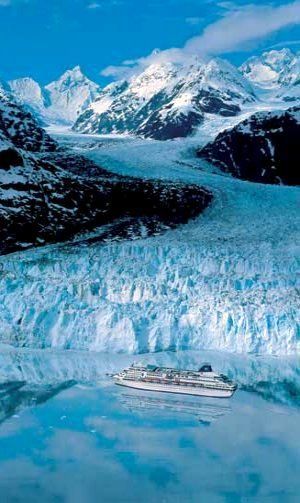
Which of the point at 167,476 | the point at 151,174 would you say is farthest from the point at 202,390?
the point at 151,174

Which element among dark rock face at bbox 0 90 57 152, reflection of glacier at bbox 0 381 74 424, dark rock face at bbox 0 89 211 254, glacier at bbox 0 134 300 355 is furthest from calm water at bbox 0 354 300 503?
dark rock face at bbox 0 90 57 152

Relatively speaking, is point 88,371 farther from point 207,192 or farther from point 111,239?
point 207,192

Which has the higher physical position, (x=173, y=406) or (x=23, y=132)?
(x=23, y=132)

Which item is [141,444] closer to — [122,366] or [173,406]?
[173,406]

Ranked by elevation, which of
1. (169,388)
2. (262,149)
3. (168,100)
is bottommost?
(169,388)

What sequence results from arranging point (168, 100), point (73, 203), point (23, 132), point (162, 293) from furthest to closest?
point (168, 100) → point (23, 132) → point (73, 203) → point (162, 293)

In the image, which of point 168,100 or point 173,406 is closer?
point 173,406

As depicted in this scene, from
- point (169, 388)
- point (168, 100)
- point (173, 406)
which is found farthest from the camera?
point (168, 100)

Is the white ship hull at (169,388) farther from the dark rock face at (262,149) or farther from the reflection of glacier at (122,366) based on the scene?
the dark rock face at (262,149)

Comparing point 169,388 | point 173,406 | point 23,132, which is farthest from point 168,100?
point 173,406
